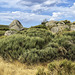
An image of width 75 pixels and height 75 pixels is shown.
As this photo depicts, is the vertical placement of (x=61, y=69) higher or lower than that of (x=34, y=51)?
lower

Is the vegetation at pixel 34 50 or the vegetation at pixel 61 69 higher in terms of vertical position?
the vegetation at pixel 34 50

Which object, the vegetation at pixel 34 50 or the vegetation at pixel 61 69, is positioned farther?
the vegetation at pixel 34 50

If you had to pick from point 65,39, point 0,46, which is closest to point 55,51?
point 65,39

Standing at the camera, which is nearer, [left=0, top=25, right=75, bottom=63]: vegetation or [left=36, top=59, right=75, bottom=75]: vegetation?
[left=36, top=59, right=75, bottom=75]: vegetation

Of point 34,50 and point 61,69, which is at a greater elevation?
point 34,50

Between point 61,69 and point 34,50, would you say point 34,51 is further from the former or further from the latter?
point 61,69

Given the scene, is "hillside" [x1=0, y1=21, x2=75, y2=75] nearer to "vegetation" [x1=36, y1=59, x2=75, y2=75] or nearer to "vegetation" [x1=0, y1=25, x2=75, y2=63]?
"vegetation" [x1=0, y1=25, x2=75, y2=63]

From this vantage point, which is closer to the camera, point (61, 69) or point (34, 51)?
point (61, 69)

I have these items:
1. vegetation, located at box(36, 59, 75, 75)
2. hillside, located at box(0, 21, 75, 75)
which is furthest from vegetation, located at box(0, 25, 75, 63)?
vegetation, located at box(36, 59, 75, 75)

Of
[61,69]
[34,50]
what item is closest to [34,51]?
[34,50]

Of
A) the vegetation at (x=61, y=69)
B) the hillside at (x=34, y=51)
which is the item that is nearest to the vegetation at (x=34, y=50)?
the hillside at (x=34, y=51)

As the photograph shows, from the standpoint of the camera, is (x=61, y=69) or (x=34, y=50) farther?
(x=34, y=50)

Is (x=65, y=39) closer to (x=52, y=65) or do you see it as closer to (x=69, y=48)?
(x=69, y=48)

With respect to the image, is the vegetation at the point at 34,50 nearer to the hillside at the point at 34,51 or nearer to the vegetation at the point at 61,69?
the hillside at the point at 34,51
